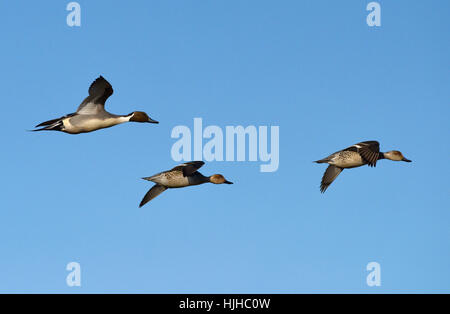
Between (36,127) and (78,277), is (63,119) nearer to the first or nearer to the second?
(36,127)

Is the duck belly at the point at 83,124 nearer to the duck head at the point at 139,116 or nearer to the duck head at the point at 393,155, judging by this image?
the duck head at the point at 139,116

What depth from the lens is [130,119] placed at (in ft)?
59.6

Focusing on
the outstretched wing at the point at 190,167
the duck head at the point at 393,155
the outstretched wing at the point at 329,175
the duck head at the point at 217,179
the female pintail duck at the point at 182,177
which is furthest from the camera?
the outstretched wing at the point at 329,175

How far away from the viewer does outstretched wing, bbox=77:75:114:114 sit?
1756 centimetres

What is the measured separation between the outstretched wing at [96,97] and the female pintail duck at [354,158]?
210 inches

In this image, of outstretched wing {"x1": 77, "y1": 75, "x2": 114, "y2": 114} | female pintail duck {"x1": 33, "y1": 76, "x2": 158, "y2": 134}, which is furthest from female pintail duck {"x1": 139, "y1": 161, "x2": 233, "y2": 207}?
outstretched wing {"x1": 77, "y1": 75, "x2": 114, "y2": 114}

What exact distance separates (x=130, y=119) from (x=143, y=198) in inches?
114

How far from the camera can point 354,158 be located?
773 inches

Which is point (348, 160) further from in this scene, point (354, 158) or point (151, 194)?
point (151, 194)

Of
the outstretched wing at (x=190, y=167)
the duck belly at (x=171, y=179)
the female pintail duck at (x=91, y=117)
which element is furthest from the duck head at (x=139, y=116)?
the duck belly at (x=171, y=179)

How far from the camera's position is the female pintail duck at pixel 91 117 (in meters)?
17.6
